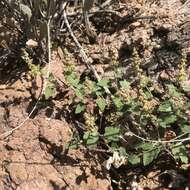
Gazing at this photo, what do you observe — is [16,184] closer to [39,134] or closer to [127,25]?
[39,134]

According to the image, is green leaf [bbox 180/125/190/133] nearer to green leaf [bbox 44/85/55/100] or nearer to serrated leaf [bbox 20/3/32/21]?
green leaf [bbox 44/85/55/100]

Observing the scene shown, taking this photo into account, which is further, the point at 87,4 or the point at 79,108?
the point at 87,4

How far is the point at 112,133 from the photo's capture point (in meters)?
2.30

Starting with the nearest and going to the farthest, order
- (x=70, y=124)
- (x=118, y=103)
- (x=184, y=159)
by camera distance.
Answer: (x=184, y=159)
(x=118, y=103)
(x=70, y=124)

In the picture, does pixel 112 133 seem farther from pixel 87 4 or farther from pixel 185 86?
pixel 87 4

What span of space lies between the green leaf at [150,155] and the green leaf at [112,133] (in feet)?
0.49

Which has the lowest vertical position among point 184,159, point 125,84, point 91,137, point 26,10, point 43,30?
point 184,159

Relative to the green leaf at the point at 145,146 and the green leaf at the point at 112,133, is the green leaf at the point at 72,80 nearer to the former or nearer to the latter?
the green leaf at the point at 112,133

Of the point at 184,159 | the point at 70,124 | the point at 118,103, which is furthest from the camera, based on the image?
the point at 70,124

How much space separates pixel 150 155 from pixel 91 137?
10.9 inches

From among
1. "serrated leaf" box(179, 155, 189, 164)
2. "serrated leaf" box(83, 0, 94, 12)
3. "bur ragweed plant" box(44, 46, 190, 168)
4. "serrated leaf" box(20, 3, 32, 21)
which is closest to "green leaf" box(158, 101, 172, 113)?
"bur ragweed plant" box(44, 46, 190, 168)

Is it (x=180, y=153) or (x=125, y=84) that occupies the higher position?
(x=125, y=84)

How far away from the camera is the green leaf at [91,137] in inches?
89.3

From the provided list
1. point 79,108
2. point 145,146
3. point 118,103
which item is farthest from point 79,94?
point 145,146
